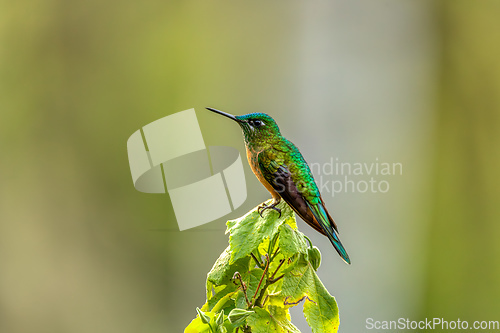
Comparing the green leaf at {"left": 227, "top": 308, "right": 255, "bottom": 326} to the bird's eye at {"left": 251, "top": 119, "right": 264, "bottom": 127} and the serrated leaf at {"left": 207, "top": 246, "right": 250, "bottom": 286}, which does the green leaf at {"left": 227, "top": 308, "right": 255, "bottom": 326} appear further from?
the bird's eye at {"left": 251, "top": 119, "right": 264, "bottom": 127}

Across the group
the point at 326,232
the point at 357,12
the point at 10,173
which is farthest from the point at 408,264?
the point at 10,173

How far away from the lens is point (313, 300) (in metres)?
0.44

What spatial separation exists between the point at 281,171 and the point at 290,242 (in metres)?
0.19

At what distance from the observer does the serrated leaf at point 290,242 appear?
418 millimetres

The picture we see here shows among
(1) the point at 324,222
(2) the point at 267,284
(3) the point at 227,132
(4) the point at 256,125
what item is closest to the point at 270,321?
(2) the point at 267,284

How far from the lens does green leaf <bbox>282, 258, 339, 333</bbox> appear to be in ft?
1.41

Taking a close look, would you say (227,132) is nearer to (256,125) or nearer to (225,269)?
(256,125)

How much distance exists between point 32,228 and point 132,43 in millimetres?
913

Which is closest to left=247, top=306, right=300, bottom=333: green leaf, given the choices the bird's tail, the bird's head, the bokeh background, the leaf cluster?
the leaf cluster

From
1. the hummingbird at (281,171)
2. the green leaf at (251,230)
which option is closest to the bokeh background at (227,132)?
the hummingbird at (281,171)

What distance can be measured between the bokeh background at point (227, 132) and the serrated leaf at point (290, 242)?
1139 mm

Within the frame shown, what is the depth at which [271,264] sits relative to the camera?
465mm

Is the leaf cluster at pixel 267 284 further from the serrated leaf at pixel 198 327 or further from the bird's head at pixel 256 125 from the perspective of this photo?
the bird's head at pixel 256 125

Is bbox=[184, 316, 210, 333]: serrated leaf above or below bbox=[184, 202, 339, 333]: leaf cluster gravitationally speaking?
below
